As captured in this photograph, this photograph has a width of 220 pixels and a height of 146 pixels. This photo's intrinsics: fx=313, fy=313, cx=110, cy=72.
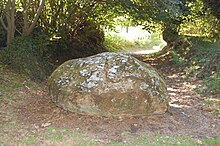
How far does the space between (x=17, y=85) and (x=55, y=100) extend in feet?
4.91

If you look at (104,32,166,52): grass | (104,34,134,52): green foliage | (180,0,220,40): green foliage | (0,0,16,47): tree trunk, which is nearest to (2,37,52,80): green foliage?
(0,0,16,47): tree trunk

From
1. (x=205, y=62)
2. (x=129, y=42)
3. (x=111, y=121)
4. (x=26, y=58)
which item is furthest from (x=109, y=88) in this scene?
(x=129, y=42)

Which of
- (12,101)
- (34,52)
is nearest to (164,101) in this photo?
(12,101)

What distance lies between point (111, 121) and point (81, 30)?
792 cm

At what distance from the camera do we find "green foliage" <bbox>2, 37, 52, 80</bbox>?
25.1 ft

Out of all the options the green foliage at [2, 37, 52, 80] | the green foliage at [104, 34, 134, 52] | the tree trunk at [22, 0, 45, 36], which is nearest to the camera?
the green foliage at [2, 37, 52, 80]

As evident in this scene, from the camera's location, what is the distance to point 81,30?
41.4ft

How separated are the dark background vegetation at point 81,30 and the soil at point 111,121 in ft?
5.29

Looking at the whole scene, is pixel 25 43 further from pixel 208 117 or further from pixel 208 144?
pixel 208 144

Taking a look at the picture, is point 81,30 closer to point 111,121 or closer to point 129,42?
point 111,121

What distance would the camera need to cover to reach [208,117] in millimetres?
5938

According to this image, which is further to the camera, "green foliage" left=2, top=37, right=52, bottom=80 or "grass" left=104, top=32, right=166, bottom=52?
"grass" left=104, top=32, right=166, bottom=52

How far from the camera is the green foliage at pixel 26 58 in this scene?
7.65 meters

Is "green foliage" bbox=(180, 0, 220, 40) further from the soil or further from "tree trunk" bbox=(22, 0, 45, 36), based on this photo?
the soil
